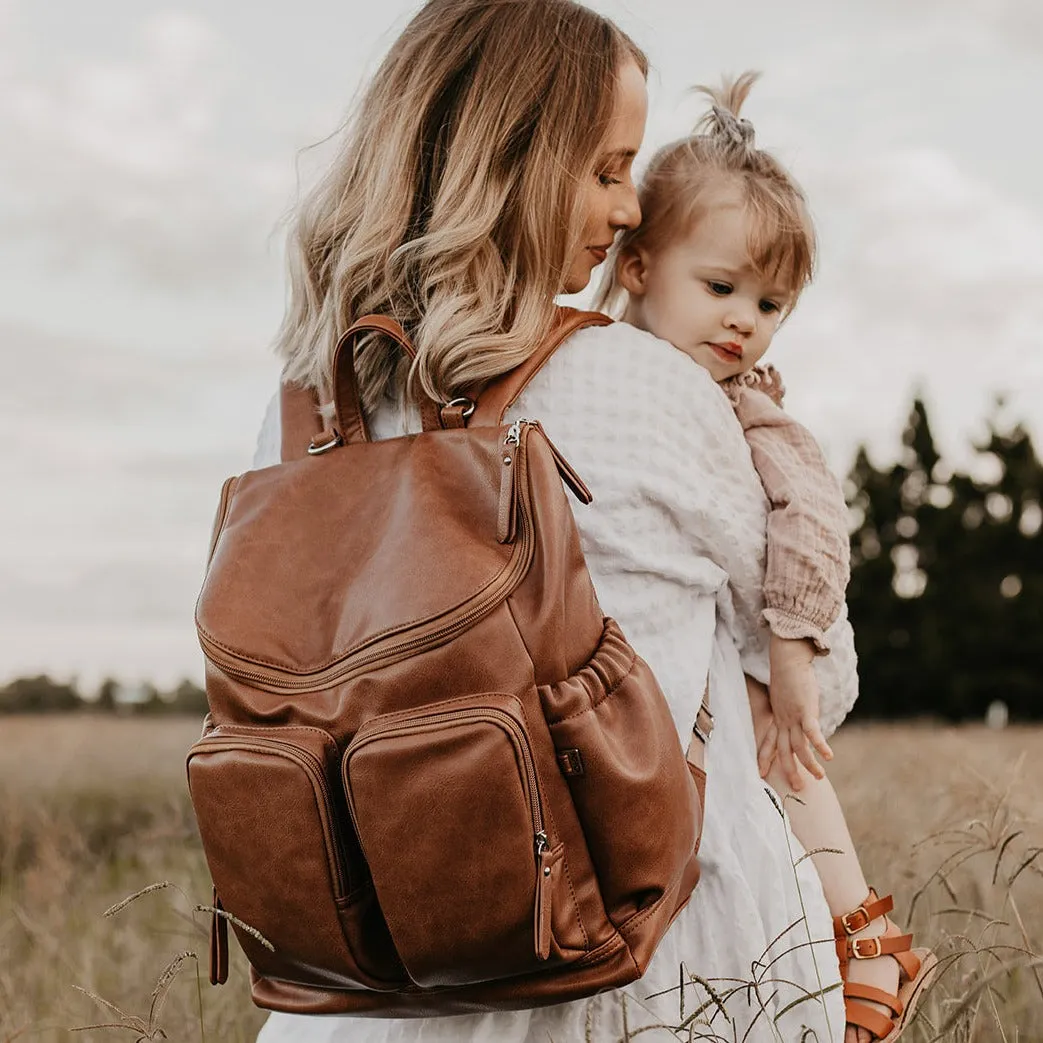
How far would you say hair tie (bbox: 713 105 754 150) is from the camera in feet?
8.76

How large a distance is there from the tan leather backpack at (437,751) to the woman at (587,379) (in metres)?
0.14

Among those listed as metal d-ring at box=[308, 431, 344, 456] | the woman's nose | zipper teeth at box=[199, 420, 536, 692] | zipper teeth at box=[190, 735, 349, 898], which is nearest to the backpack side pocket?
zipper teeth at box=[199, 420, 536, 692]

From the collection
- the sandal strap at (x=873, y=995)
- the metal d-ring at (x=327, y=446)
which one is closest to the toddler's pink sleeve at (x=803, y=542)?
the sandal strap at (x=873, y=995)

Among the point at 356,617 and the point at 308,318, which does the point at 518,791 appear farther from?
the point at 308,318

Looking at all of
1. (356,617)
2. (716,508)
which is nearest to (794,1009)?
(716,508)

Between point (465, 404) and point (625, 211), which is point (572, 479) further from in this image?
point (625, 211)

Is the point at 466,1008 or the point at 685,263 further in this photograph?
the point at 685,263

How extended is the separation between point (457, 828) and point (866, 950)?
3.24 ft

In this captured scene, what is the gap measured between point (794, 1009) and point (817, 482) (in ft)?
2.86

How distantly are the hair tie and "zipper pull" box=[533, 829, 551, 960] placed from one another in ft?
5.31

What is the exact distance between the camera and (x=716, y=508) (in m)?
2.02

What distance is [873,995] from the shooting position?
7.29 feet

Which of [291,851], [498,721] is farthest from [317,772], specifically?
[498,721]

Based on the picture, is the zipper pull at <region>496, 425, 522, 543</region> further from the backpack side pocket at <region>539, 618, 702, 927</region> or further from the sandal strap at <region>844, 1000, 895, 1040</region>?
the sandal strap at <region>844, 1000, 895, 1040</region>
